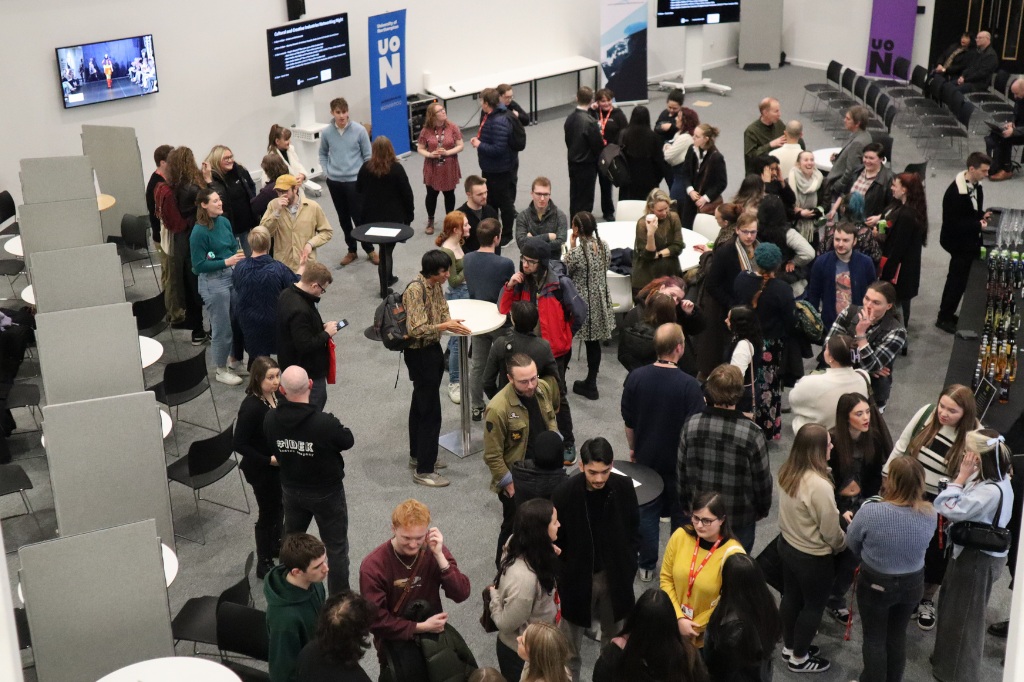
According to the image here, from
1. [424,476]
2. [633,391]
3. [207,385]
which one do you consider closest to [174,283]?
[207,385]

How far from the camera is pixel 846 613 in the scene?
16.7 feet

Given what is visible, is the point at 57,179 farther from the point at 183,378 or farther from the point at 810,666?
the point at 810,666

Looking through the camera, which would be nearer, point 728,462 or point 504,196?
point 728,462

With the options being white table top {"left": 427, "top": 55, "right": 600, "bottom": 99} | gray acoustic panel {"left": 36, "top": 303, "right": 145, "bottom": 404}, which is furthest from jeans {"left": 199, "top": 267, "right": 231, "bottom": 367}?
white table top {"left": 427, "top": 55, "right": 600, "bottom": 99}

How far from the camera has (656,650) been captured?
141 inches

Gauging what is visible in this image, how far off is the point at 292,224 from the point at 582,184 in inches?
120

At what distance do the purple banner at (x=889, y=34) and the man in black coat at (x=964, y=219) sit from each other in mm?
7509

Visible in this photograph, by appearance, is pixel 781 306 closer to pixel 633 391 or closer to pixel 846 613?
pixel 633 391

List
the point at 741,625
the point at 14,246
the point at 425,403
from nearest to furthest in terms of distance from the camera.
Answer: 1. the point at 741,625
2. the point at 425,403
3. the point at 14,246

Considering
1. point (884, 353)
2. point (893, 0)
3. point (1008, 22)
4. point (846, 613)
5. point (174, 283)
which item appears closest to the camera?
point (846, 613)

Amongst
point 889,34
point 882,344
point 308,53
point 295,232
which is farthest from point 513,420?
point 889,34

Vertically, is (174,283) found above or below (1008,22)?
below

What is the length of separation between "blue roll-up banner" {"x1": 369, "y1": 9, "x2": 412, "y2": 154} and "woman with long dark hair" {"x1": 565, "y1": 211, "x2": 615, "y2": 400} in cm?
570

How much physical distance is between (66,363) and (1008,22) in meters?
12.2
